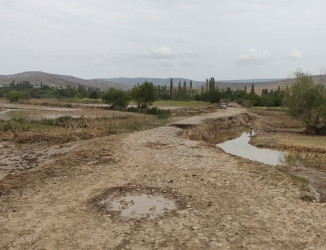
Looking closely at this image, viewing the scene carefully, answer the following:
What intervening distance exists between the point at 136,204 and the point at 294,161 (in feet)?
55.8

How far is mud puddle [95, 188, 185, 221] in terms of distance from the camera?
11852mm

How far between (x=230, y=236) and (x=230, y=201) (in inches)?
131

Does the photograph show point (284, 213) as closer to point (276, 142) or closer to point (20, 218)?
point (20, 218)

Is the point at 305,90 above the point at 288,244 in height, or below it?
above

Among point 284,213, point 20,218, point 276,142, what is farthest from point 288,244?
point 276,142

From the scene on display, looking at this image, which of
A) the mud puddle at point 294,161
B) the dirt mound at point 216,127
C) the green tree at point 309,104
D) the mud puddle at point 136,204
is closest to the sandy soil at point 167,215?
the mud puddle at point 136,204

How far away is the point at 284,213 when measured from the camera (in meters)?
11.9

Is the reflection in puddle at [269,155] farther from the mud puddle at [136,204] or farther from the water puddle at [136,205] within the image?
the water puddle at [136,205]

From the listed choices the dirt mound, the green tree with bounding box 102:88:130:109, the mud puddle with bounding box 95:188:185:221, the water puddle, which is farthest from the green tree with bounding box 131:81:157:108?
the water puddle

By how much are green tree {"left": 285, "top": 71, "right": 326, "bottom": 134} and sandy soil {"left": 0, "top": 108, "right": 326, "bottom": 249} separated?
25.6 meters

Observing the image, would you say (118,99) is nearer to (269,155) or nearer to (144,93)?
(144,93)

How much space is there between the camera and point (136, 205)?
42.3 ft

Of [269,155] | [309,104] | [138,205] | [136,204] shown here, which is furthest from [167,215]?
[309,104]

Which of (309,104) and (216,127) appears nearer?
(309,104)
